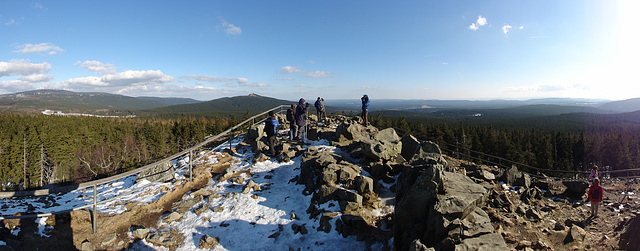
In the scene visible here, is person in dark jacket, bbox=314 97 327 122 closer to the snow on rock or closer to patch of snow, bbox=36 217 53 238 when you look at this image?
the snow on rock

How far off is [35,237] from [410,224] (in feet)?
32.1

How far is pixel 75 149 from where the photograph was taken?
5319cm

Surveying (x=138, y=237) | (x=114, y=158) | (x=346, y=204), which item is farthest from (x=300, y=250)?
(x=114, y=158)

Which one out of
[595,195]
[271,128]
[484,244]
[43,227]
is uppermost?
[271,128]

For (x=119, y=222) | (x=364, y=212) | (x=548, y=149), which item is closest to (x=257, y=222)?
(x=364, y=212)

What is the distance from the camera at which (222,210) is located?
806cm

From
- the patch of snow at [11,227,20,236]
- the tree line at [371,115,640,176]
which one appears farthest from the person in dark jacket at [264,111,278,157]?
the tree line at [371,115,640,176]

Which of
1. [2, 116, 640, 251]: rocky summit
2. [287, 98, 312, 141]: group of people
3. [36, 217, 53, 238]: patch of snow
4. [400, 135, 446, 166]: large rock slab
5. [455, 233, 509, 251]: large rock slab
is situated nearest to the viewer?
[455, 233, 509, 251]: large rock slab

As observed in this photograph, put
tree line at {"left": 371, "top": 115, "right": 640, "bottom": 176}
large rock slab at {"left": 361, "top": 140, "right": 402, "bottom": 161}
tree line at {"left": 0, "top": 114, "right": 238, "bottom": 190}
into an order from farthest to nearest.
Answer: tree line at {"left": 371, "top": 115, "right": 640, "bottom": 176}
tree line at {"left": 0, "top": 114, "right": 238, "bottom": 190}
large rock slab at {"left": 361, "top": 140, "right": 402, "bottom": 161}

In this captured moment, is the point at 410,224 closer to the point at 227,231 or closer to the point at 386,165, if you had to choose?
the point at 386,165

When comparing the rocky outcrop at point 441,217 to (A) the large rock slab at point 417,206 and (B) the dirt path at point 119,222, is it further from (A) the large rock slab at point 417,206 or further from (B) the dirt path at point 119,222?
(B) the dirt path at point 119,222

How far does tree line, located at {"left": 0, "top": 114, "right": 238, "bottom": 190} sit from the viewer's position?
4422cm

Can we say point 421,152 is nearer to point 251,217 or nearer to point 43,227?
point 251,217

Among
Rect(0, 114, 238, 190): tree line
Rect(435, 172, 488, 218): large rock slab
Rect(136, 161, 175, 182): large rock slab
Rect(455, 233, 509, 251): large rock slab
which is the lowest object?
Rect(0, 114, 238, 190): tree line
